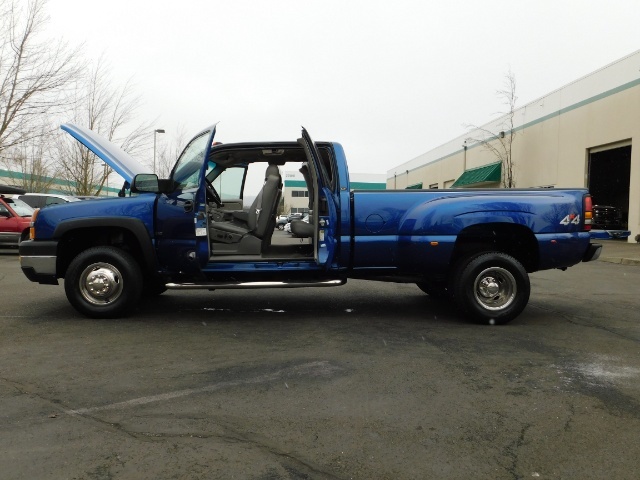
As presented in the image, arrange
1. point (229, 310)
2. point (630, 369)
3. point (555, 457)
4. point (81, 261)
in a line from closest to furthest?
point (555, 457) → point (630, 369) → point (81, 261) → point (229, 310)

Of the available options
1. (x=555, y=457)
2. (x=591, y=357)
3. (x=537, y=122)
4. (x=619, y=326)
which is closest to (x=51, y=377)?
(x=555, y=457)

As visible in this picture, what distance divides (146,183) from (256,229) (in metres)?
1.35

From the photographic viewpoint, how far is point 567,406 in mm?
3404

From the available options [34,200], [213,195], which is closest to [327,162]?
[213,195]

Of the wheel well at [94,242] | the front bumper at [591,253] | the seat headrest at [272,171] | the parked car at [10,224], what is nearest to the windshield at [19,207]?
the parked car at [10,224]

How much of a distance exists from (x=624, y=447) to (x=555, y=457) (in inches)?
17.0

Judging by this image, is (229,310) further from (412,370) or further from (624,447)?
(624,447)

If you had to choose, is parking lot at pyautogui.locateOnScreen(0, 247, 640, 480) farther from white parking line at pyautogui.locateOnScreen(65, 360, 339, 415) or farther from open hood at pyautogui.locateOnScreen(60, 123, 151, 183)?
open hood at pyautogui.locateOnScreen(60, 123, 151, 183)

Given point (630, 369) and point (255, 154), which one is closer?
point (630, 369)

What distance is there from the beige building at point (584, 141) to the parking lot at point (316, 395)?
13.0 metres

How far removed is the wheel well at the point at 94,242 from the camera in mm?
5941

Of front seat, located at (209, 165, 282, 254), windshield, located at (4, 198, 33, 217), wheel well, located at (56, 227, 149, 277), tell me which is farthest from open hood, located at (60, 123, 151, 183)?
windshield, located at (4, 198, 33, 217)

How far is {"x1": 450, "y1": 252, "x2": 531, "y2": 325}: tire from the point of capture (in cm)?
575

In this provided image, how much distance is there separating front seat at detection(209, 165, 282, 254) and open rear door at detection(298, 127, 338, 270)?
726 millimetres
